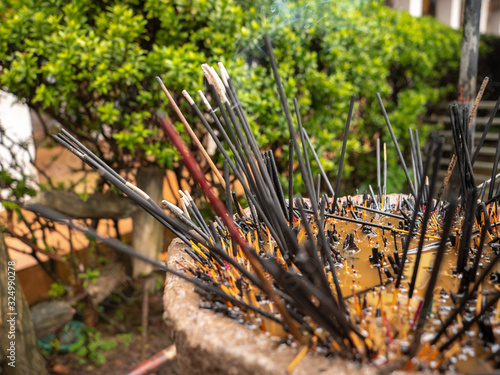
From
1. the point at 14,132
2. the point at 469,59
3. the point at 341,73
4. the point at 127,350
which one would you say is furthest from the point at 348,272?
the point at 14,132

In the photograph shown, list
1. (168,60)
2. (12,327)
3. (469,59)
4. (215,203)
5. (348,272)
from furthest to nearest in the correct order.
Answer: (469,59), (168,60), (12,327), (348,272), (215,203)

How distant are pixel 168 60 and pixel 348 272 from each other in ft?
4.78

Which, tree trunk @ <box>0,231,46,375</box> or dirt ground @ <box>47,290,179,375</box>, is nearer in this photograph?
tree trunk @ <box>0,231,46,375</box>

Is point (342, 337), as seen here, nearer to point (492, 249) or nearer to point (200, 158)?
point (492, 249)

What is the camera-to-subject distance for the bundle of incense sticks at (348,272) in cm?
64

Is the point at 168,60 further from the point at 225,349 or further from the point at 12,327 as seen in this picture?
the point at 225,349

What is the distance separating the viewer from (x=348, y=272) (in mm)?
959

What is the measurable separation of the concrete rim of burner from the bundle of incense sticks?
3 cm

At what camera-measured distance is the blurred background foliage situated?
1920mm

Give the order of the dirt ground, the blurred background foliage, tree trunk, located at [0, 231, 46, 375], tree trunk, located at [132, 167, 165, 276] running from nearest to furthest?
tree trunk, located at [0, 231, 46, 375]
the blurred background foliage
the dirt ground
tree trunk, located at [132, 167, 165, 276]

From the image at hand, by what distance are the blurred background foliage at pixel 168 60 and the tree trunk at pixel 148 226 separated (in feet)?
0.30

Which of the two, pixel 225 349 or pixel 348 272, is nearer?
pixel 225 349

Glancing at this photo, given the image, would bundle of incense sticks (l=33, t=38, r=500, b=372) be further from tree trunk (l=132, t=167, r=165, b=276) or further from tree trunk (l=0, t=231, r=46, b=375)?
tree trunk (l=132, t=167, r=165, b=276)

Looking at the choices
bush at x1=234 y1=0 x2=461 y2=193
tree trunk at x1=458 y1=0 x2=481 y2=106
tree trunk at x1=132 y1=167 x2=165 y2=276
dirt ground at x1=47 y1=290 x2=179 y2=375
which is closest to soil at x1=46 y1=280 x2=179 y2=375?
dirt ground at x1=47 y1=290 x2=179 y2=375
